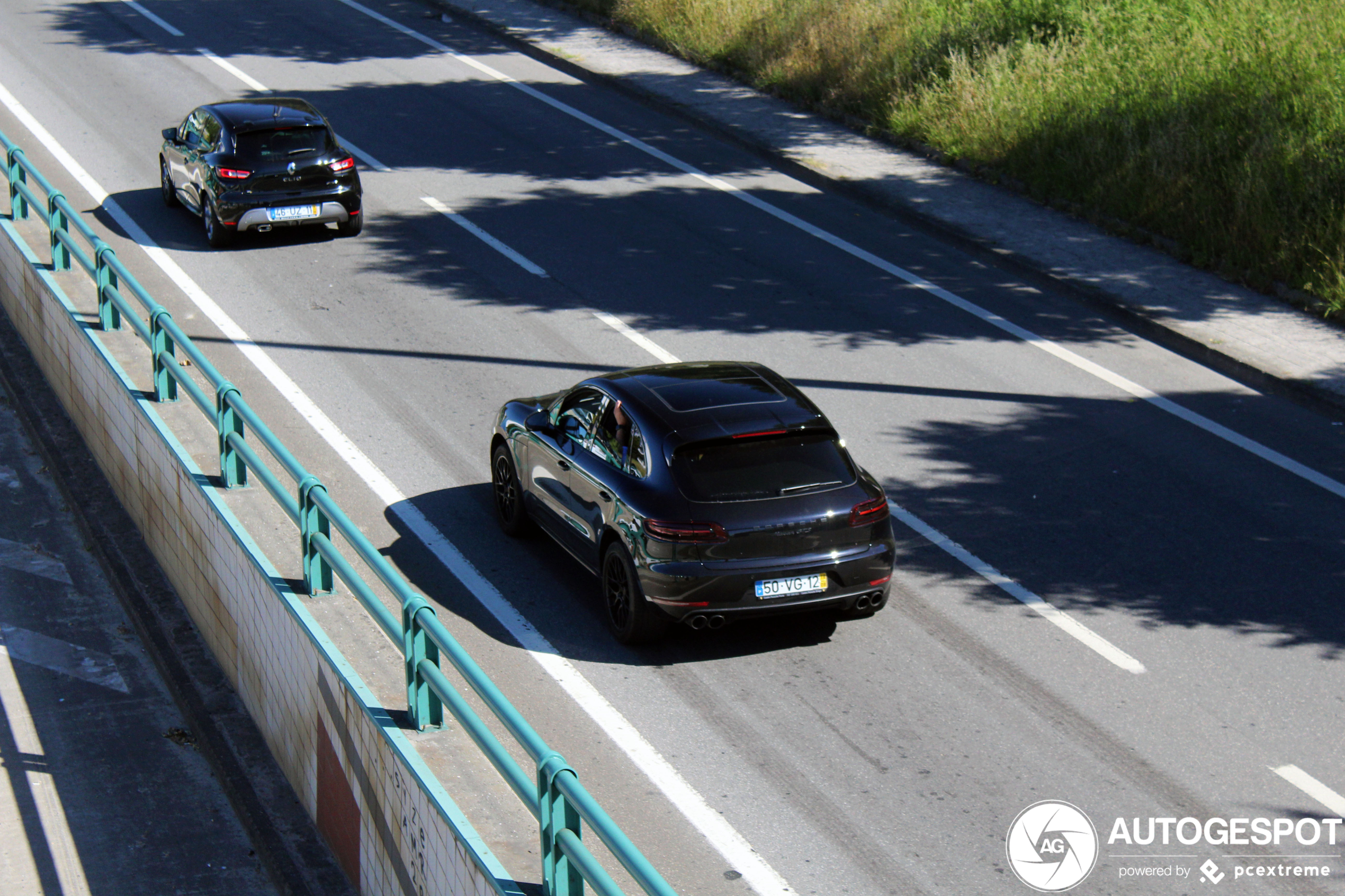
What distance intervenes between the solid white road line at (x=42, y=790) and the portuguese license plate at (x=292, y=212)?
853cm

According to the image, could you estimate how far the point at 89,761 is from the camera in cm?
882

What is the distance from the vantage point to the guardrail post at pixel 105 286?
11.4 metres

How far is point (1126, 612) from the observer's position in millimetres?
10016

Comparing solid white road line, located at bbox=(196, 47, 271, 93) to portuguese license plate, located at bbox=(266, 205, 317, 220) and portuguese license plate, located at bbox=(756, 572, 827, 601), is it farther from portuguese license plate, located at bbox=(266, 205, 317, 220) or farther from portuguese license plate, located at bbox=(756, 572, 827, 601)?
portuguese license plate, located at bbox=(756, 572, 827, 601)

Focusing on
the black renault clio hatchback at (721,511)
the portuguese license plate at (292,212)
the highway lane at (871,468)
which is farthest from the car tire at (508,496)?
the portuguese license plate at (292,212)

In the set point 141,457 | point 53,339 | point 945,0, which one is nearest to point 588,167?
point 945,0

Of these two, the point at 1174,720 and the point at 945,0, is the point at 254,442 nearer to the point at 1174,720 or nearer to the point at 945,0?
the point at 1174,720

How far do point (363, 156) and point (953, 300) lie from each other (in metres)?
9.67

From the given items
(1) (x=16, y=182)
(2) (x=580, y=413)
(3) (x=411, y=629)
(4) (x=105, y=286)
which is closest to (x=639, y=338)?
(2) (x=580, y=413)

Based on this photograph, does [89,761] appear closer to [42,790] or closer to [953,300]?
[42,790]

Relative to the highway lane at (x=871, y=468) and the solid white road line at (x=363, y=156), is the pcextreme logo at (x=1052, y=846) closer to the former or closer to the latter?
the highway lane at (x=871, y=468)

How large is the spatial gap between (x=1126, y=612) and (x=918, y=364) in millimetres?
5079

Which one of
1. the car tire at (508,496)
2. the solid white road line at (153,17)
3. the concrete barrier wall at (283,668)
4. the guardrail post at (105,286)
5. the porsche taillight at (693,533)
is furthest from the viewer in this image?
the solid white road line at (153,17)

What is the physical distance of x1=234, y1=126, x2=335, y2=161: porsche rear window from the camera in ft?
57.9
